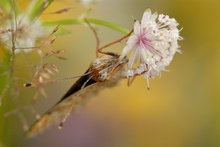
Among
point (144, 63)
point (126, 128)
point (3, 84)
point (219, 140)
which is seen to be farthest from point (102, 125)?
point (144, 63)

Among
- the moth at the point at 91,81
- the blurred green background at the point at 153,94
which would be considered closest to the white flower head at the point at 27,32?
the moth at the point at 91,81

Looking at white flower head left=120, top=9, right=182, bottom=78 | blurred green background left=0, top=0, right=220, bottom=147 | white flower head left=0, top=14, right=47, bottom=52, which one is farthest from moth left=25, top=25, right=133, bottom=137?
blurred green background left=0, top=0, right=220, bottom=147

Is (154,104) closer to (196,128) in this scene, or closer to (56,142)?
(196,128)

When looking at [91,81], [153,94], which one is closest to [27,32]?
[91,81]

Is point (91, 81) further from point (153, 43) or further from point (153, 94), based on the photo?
point (153, 94)

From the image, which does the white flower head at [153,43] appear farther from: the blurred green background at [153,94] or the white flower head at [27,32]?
the blurred green background at [153,94]

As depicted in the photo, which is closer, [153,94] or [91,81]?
[91,81]
